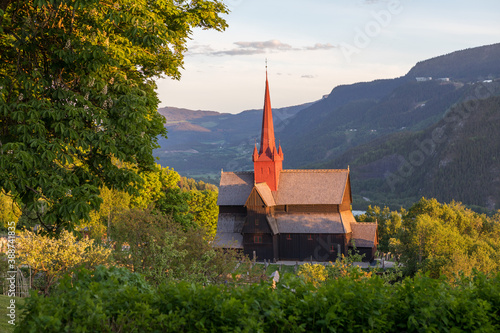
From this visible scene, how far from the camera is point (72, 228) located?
11570mm

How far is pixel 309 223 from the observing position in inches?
2576

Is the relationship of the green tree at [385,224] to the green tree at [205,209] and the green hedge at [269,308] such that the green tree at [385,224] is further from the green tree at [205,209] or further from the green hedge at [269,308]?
the green hedge at [269,308]

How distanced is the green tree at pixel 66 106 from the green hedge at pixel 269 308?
10.6ft

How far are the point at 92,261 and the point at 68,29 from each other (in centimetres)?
2375

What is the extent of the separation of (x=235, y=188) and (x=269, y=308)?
62.4 meters

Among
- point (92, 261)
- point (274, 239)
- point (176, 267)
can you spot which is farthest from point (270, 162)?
point (176, 267)

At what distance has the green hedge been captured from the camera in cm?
737

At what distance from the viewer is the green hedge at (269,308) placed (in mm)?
7371

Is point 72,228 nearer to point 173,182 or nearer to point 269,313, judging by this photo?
point 269,313

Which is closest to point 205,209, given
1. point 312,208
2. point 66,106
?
point 312,208

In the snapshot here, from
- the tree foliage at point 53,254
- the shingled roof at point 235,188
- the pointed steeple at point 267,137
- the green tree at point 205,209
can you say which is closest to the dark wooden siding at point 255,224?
the shingled roof at point 235,188

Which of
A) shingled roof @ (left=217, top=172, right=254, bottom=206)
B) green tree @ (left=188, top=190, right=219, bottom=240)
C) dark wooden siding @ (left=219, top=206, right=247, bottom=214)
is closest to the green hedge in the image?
green tree @ (left=188, top=190, right=219, bottom=240)

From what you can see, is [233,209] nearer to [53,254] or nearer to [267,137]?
[267,137]

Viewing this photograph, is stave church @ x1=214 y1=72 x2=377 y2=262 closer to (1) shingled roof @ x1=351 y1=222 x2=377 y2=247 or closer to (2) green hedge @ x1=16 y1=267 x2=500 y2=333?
(1) shingled roof @ x1=351 y1=222 x2=377 y2=247
